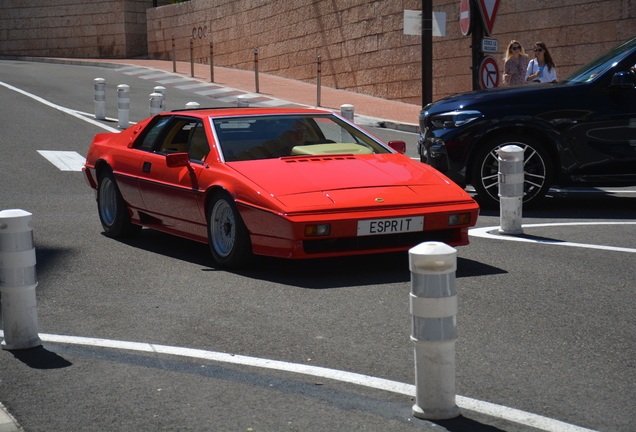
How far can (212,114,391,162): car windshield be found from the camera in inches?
268

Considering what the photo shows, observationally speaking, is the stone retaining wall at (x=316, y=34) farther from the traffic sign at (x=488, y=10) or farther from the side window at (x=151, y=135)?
the side window at (x=151, y=135)

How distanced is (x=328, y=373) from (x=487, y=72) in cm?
897

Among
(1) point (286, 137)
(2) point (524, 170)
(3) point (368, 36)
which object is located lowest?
(2) point (524, 170)

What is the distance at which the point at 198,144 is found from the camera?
7043 millimetres

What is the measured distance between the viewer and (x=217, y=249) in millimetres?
6504

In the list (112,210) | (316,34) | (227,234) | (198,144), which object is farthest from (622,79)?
(316,34)

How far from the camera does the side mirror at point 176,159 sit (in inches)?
264

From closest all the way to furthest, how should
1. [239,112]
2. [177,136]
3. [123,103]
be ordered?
[239,112] → [177,136] → [123,103]

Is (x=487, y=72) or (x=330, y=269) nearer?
(x=330, y=269)

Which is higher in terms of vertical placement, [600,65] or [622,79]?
[600,65]

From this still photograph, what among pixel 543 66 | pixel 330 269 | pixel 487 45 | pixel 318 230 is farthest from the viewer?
pixel 543 66

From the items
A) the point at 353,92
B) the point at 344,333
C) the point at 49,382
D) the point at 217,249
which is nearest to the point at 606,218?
the point at 217,249

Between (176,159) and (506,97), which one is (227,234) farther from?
(506,97)

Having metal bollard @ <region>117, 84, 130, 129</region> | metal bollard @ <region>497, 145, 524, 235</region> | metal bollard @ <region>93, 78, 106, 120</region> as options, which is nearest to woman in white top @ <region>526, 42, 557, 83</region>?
metal bollard @ <region>497, 145, 524, 235</region>
